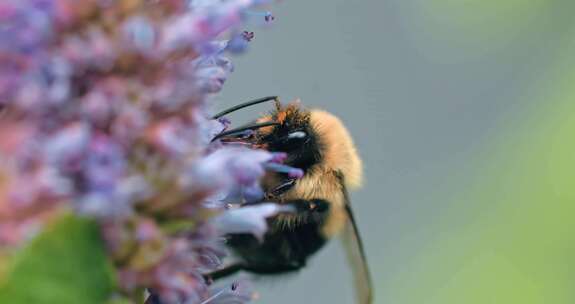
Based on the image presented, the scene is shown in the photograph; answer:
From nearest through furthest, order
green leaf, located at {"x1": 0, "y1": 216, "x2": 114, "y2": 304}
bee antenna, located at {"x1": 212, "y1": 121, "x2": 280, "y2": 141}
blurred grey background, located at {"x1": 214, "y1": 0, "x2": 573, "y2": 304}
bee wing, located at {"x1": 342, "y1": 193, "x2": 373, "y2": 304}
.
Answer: green leaf, located at {"x1": 0, "y1": 216, "x2": 114, "y2": 304}
bee antenna, located at {"x1": 212, "y1": 121, "x2": 280, "y2": 141}
bee wing, located at {"x1": 342, "y1": 193, "x2": 373, "y2": 304}
blurred grey background, located at {"x1": 214, "y1": 0, "x2": 573, "y2": 304}

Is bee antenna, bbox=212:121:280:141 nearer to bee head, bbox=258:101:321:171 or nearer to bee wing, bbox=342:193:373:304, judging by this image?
bee head, bbox=258:101:321:171

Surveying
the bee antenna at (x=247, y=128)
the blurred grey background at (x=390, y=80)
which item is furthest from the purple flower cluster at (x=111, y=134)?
the blurred grey background at (x=390, y=80)

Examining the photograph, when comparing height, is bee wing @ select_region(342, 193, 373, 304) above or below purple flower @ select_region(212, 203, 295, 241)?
above

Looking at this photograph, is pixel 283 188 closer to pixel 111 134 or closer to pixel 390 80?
pixel 111 134

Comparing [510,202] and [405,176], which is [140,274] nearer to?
[510,202]

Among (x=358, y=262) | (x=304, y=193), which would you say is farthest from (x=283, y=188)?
(x=358, y=262)

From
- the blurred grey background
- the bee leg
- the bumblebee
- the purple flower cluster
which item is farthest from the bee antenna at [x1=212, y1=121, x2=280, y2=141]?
the blurred grey background
